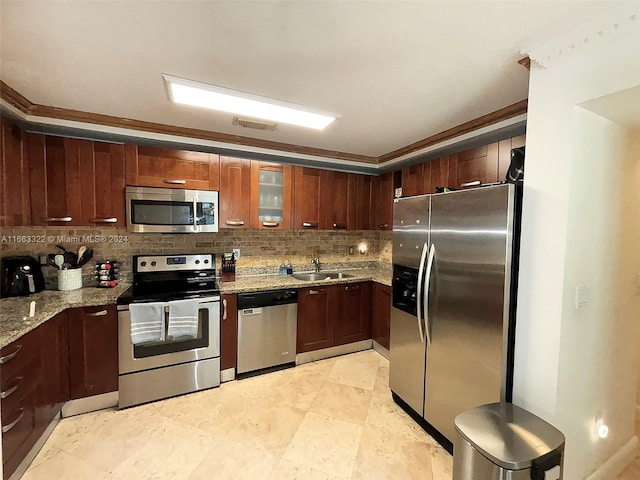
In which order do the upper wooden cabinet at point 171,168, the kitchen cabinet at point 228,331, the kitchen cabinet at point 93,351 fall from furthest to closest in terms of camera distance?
the kitchen cabinet at point 228,331 < the upper wooden cabinet at point 171,168 < the kitchen cabinet at point 93,351

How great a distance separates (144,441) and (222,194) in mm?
2124

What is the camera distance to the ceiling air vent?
2483 millimetres

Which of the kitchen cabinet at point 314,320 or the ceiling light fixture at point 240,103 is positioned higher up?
the ceiling light fixture at point 240,103

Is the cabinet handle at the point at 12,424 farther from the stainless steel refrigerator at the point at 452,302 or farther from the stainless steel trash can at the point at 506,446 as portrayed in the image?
the stainless steel refrigerator at the point at 452,302

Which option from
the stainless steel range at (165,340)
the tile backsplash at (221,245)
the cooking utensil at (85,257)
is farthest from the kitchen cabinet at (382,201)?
the cooking utensil at (85,257)

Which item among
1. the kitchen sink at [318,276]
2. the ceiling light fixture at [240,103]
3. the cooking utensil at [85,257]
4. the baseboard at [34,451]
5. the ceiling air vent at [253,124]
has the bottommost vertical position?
the baseboard at [34,451]

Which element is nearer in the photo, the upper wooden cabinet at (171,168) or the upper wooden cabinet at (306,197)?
the upper wooden cabinet at (171,168)

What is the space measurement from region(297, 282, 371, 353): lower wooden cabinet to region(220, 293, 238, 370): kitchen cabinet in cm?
68

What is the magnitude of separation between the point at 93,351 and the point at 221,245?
146cm

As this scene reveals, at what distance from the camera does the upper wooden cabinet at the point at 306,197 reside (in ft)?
11.0

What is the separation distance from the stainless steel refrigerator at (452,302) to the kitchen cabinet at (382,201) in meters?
1.13

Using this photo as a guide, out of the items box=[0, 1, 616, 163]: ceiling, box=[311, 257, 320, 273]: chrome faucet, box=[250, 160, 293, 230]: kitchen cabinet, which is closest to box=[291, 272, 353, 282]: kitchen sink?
box=[311, 257, 320, 273]: chrome faucet

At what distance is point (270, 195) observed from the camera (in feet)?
10.7

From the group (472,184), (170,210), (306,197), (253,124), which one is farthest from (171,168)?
(472,184)
